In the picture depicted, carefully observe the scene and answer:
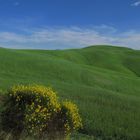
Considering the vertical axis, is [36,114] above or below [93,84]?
above

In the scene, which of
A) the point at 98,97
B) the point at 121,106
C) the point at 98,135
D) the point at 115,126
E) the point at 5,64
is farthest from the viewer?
the point at 5,64

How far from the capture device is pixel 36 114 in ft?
40.4

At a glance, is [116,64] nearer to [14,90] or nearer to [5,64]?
[5,64]

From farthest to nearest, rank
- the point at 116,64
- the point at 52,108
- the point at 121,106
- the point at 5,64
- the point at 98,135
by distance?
1. the point at 116,64
2. the point at 5,64
3. the point at 121,106
4. the point at 98,135
5. the point at 52,108

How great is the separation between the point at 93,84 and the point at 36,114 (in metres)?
34.4

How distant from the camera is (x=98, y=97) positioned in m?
30.8

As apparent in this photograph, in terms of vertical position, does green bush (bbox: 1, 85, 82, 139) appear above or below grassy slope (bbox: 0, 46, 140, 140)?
above

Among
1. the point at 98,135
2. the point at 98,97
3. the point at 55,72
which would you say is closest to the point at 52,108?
the point at 98,135

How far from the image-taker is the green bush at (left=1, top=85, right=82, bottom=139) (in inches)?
483

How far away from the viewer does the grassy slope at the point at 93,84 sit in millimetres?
22906

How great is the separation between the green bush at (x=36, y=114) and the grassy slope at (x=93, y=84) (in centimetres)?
791

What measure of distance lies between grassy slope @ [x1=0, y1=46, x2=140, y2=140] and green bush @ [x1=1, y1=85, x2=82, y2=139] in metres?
7.91

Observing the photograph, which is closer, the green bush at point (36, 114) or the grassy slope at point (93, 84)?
the green bush at point (36, 114)

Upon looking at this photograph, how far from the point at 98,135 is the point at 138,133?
2.20 m
